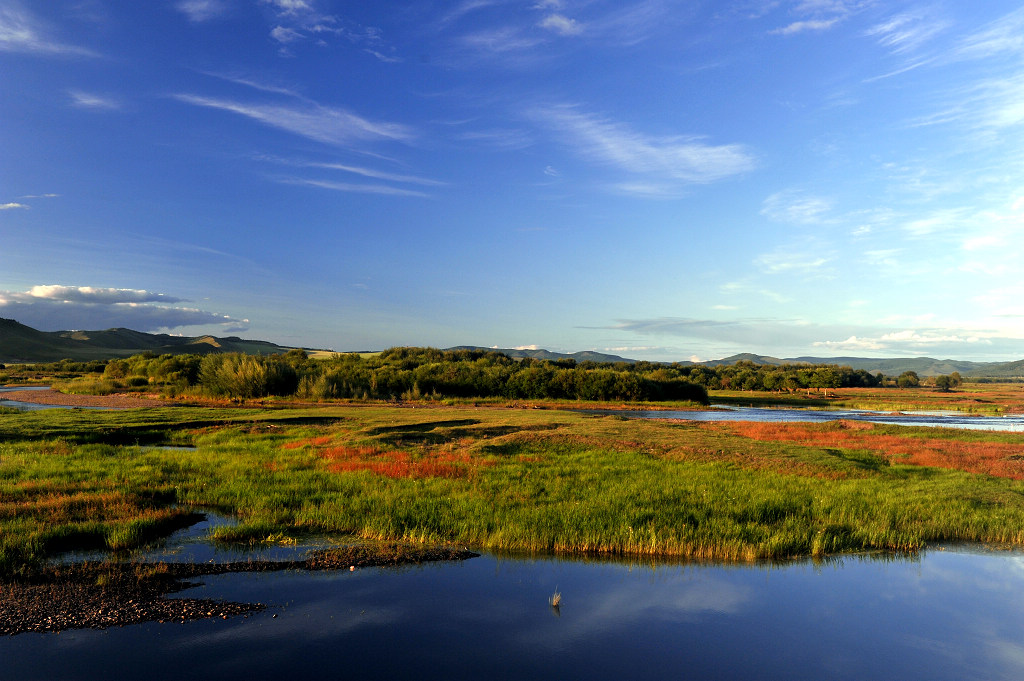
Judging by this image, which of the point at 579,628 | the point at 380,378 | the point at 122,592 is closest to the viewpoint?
the point at 579,628

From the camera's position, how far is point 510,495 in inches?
640

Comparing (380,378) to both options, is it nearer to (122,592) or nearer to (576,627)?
(122,592)

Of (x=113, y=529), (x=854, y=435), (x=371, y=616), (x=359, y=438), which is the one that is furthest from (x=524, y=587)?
(x=854, y=435)

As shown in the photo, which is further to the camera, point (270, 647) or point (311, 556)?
point (311, 556)

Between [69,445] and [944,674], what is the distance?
103 ft

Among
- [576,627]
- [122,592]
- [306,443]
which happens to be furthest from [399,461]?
[576,627]

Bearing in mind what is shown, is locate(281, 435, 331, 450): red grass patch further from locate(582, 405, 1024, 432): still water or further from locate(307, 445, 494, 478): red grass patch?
locate(582, 405, 1024, 432): still water

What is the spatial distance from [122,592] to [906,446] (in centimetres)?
3466

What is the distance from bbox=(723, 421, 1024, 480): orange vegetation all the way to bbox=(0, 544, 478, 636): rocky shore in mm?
24088

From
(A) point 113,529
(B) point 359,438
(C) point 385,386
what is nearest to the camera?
(A) point 113,529

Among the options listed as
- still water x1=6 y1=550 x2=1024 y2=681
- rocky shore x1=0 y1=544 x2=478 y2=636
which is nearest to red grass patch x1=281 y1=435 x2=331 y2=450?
rocky shore x1=0 y1=544 x2=478 y2=636

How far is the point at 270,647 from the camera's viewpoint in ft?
25.9

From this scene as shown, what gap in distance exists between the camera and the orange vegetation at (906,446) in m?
23.5

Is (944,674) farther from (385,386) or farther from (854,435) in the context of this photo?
(385,386)
